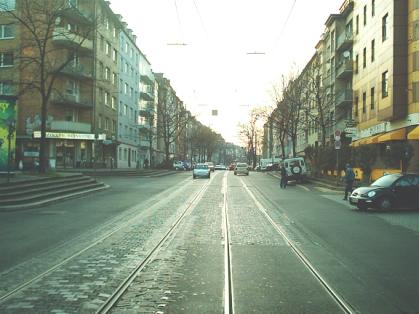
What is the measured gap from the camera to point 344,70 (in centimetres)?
4803

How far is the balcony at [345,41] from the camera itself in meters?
48.0

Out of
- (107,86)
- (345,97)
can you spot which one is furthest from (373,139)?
(107,86)

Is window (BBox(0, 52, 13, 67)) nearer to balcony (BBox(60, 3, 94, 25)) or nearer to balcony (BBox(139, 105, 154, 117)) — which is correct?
balcony (BBox(60, 3, 94, 25))

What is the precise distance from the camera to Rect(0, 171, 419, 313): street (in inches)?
234

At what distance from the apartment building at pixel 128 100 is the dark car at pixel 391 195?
157 feet

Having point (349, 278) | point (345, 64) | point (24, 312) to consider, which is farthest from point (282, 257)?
point (345, 64)

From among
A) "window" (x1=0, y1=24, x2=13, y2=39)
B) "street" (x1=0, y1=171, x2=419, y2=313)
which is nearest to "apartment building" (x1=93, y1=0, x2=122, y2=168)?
"window" (x1=0, y1=24, x2=13, y2=39)

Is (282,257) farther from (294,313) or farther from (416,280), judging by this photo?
(294,313)

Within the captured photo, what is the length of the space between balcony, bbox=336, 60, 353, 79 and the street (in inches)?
1326

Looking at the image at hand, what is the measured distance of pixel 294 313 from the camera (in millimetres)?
5492

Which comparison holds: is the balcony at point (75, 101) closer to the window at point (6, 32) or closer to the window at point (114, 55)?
→ the window at point (6, 32)

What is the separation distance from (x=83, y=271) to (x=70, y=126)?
45560mm

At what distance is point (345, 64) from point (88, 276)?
44.6 m

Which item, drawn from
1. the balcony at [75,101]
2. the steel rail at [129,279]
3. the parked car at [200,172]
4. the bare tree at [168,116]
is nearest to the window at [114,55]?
the bare tree at [168,116]
